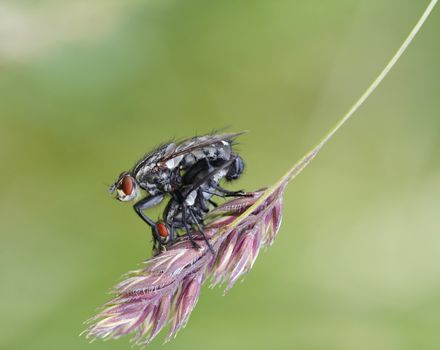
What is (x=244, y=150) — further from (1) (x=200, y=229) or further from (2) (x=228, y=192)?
(1) (x=200, y=229)

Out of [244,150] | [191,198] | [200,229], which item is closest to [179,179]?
[191,198]

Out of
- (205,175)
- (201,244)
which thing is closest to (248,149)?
(205,175)

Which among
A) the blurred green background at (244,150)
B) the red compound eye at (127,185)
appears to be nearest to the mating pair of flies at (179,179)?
the red compound eye at (127,185)

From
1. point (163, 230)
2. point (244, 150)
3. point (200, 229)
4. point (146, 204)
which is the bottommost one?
point (200, 229)

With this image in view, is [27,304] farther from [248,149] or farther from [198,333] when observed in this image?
[248,149]

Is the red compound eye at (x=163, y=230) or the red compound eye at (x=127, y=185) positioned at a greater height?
the red compound eye at (x=127, y=185)

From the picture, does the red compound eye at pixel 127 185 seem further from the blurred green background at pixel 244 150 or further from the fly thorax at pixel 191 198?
the blurred green background at pixel 244 150
